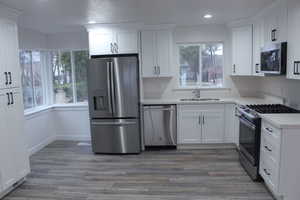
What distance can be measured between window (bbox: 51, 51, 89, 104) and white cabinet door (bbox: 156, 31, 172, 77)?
5.74ft

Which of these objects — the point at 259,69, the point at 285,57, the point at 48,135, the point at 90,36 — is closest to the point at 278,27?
the point at 285,57

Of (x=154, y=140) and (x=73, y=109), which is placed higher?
(x=73, y=109)

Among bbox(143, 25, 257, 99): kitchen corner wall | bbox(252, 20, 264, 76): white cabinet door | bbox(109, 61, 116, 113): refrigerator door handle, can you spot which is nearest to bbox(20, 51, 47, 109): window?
bbox(109, 61, 116, 113): refrigerator door handle

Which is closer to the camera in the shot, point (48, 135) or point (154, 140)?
point (154, 140)

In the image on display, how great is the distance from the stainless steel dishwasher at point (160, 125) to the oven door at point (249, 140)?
131 cm

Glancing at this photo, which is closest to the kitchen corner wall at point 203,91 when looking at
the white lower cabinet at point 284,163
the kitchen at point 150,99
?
the kitchen at point 150,99

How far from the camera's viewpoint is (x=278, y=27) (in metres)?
3.32

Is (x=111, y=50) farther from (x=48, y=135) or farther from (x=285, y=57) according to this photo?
(x=285, y=57)

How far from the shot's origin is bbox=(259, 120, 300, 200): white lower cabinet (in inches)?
102

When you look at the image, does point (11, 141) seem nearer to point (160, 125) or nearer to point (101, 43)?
point (101, 43)

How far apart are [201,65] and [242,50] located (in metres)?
0.90

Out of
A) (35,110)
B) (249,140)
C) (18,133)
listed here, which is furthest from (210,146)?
(35,110)

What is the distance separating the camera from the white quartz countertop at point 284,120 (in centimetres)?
256

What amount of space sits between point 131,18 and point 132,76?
0.98 metres
